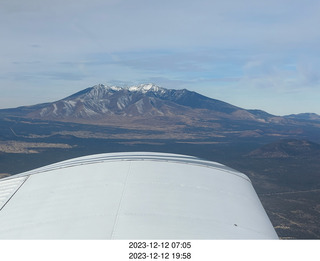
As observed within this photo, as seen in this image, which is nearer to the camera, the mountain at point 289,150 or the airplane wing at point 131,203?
the airplane wing at point 131,203

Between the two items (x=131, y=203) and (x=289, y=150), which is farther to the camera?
(x=289, y=150)

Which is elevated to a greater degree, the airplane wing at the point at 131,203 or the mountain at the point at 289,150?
the airplane wing at the point at 131,203

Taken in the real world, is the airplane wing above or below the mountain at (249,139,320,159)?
above

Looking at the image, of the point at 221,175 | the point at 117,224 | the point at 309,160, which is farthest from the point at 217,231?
the point at 309,160

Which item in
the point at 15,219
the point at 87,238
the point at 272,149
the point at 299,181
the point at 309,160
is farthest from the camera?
the point at 272,149

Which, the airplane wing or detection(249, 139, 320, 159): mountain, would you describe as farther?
detection(249, 139, 320, 159): mountain

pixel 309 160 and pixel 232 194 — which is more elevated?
pixel 232 194

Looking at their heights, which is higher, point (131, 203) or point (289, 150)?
point (131, 203)

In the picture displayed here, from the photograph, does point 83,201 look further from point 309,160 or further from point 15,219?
point 309,160
